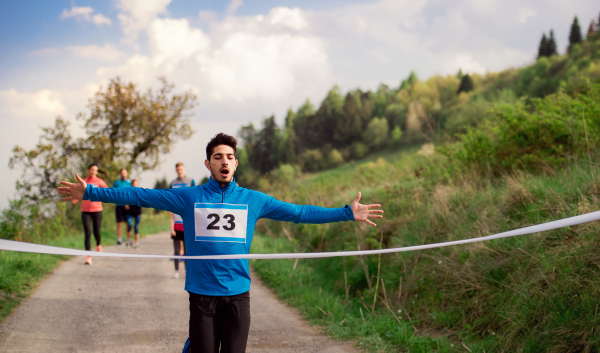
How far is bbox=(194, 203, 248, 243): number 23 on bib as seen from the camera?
3189mm

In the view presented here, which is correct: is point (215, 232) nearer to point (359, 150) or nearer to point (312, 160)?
point (359, 150)

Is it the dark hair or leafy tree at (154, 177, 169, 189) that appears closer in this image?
the dark hair

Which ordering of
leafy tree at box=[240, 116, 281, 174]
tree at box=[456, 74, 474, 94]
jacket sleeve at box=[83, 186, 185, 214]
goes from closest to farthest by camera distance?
jacket sleeve at box=[83, 186, 185, 214]
tree at box=[456, 74, 474, 94]
leafy tree at box=[240, 116, 281, 174]

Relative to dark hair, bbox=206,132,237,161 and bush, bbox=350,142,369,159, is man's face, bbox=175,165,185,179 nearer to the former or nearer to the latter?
dark hair, bbox=206,132,237,161

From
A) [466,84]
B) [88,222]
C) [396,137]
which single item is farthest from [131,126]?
[466,84]

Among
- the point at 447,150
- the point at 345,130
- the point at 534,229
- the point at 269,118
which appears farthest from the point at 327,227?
the point at 269,118

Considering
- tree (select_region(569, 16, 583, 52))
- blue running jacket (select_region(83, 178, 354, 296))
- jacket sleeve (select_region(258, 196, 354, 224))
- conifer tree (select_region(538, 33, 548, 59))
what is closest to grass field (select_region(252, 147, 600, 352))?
jacket sleeve (select_region(258, 196, 354, 224))

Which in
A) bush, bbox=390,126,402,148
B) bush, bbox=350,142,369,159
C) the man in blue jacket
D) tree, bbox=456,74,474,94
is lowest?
the man in blue jacket

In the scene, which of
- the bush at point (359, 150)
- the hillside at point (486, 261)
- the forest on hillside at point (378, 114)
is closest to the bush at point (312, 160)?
the forest on hillside at point (378, 114)

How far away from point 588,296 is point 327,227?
7.89 meters

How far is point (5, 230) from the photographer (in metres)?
11.1

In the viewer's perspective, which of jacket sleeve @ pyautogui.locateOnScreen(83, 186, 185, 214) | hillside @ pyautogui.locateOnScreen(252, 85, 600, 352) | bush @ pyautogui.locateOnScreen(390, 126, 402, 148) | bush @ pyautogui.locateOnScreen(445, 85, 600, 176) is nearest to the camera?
jacket sleeve @ pyautogui.locateOnScreen(83, 186, 185, 214)

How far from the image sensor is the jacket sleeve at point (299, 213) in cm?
349

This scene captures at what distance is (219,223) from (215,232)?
0.07 meters
